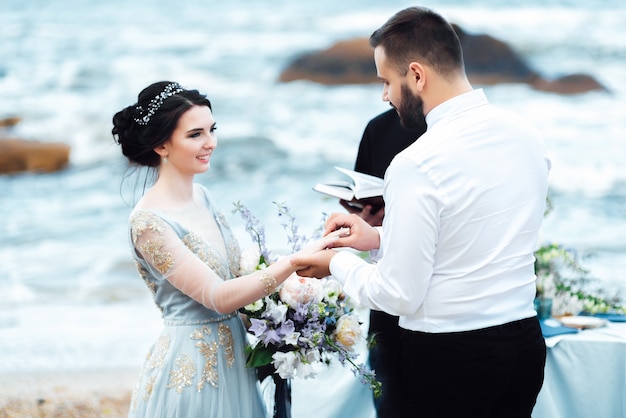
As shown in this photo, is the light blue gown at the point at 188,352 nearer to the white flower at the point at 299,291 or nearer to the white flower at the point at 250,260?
the white flower at the point at 250,260

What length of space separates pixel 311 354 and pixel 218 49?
6.39 metres

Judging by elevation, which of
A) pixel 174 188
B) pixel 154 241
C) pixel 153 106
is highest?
pixel 153 106

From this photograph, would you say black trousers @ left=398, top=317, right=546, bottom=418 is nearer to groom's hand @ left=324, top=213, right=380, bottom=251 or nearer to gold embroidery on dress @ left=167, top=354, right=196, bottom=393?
groom's hand @ left=324, top=213, right=380, bottom=251

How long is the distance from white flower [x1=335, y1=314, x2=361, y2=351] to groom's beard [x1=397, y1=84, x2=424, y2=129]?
0.63 m

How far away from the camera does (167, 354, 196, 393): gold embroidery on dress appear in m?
2.18

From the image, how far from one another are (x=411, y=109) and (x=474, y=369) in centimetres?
66

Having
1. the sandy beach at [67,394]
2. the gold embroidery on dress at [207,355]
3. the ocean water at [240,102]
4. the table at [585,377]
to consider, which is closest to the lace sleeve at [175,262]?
the gold embroidery on dress at [207,355]

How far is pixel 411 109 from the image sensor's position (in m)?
1.88

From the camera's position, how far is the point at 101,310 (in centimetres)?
662

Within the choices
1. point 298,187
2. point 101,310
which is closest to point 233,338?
point 101,310

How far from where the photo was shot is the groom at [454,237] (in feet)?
5.66

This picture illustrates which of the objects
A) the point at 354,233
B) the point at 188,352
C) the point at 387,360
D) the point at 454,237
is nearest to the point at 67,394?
the point at 387,360

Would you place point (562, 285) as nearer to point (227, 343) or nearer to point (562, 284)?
point (562, 284)

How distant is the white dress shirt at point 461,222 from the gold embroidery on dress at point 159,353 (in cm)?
67
